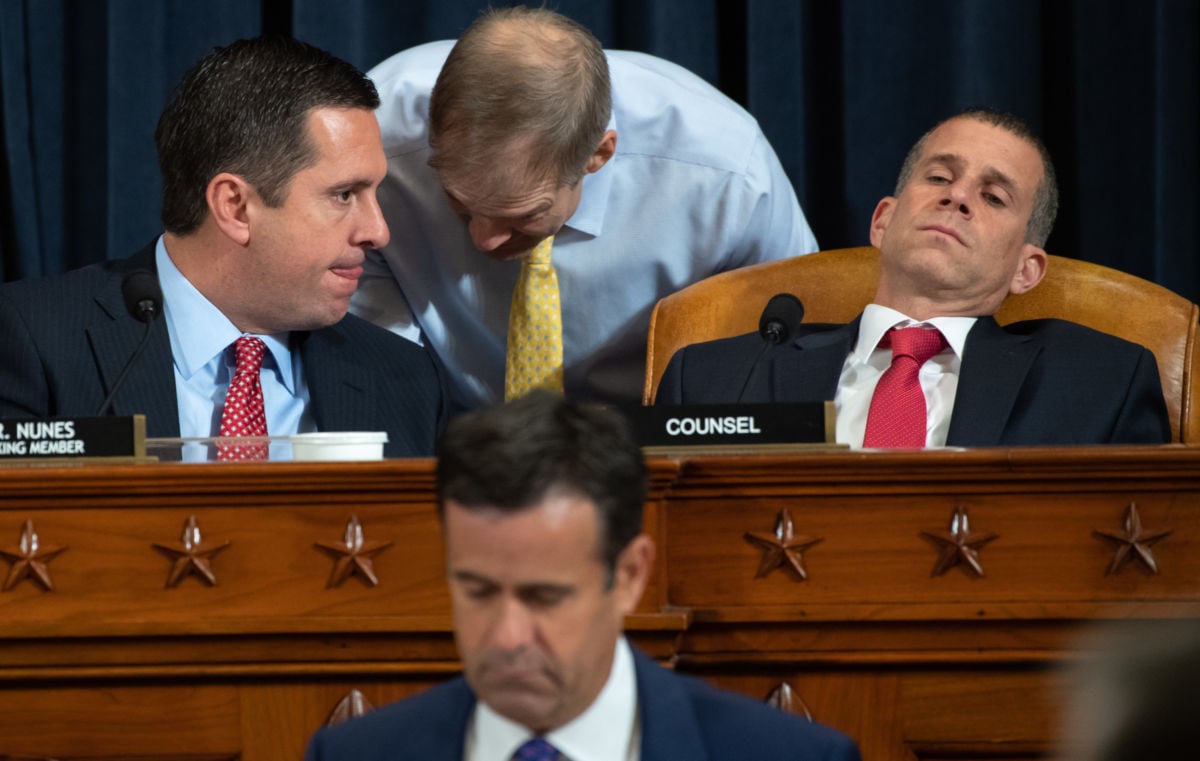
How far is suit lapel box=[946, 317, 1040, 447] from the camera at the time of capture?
2.16 m

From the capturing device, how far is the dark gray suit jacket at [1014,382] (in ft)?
7.11

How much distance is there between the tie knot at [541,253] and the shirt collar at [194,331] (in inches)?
18.8

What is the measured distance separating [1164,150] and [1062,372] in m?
1.01

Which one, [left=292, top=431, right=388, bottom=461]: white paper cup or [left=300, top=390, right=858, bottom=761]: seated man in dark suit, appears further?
[left=292, top=431, right=388, bottom=461]: white paper cup

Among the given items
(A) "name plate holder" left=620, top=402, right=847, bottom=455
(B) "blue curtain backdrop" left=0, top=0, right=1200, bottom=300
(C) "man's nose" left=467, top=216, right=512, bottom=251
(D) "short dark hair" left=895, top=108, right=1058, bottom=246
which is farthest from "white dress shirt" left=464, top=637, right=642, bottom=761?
(B) "blue curtain backdrop" left=0, top=0, right=1200, bottom=300

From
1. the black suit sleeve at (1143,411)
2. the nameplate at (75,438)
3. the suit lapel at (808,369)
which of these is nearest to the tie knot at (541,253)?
the suit lapel at (808,369)

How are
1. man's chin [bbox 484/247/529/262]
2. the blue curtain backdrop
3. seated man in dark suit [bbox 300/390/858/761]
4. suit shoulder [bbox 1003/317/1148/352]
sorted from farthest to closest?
1. the blue curtain backdrop
2. man's chin [bbox 484/247/529/262]
3. suit shoulder [bbox 1003/317/1148/352]
4. seated man in dark suit [bbox 300/390/858/761]

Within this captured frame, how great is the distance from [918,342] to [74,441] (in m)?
1.24

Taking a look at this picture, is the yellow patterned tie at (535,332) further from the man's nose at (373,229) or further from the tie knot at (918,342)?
the tie knot at (918,342)

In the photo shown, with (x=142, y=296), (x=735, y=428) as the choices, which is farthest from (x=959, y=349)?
(x=142, y=296)

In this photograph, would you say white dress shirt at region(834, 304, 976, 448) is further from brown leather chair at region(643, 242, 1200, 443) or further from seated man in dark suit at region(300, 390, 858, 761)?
seated man in dark suit at region(300, 390, 858, 761)

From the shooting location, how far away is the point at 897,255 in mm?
2422

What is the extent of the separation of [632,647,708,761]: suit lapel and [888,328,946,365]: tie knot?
127 cm

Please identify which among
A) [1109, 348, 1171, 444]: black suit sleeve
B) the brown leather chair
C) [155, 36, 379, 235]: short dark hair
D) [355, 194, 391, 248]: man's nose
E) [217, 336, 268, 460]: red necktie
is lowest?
[1109, 348, 1171, 444]: black suit sleeve
